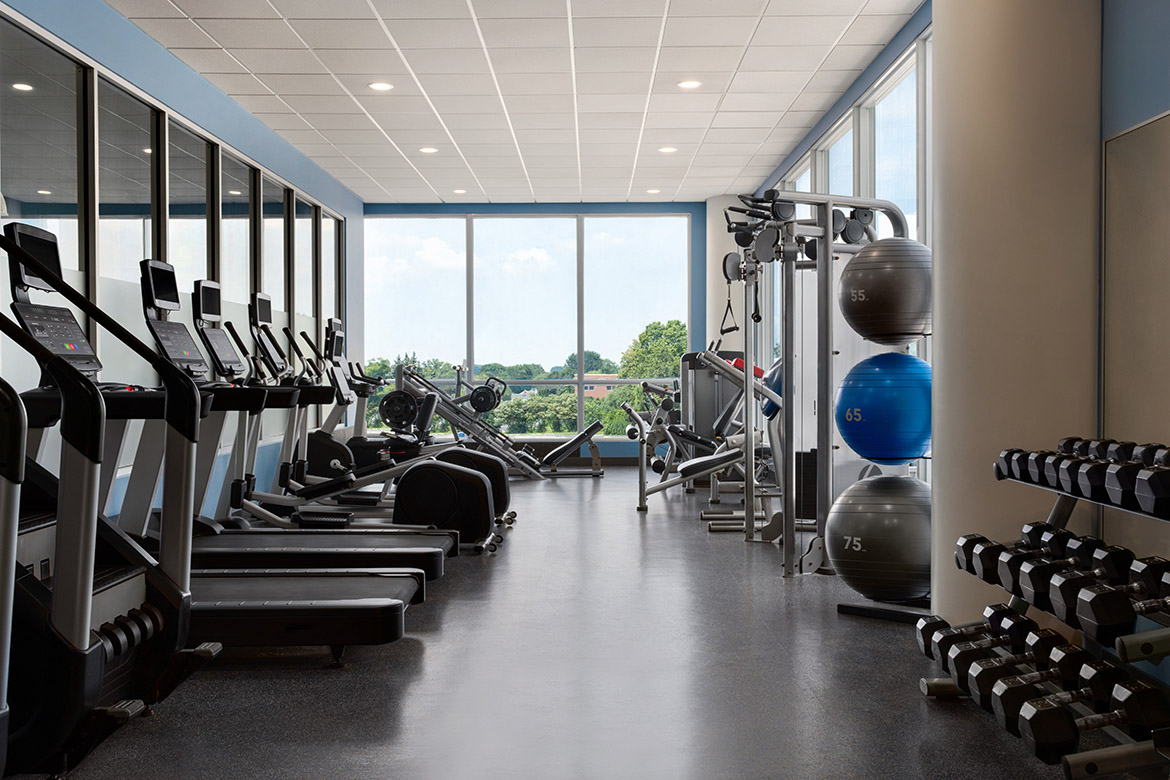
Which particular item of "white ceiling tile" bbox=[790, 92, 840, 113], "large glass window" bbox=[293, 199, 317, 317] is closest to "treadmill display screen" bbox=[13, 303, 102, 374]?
"large glass window" bbox=[293, 199, 317, 317]

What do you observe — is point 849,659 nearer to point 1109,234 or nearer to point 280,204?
point 1109,234

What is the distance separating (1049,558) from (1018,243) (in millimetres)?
1079

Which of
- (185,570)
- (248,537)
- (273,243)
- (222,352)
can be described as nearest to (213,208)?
(273,243)

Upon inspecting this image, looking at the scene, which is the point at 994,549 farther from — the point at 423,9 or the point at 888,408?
the point at 423,9

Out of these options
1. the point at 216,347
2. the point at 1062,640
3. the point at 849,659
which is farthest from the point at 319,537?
the point at 1062,640

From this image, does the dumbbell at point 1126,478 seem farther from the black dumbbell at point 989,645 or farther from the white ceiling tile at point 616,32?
the white ceiling tile at point 616,32

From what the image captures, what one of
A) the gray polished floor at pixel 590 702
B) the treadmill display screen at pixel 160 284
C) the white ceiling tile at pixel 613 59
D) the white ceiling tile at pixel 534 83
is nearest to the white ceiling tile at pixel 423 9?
the white ceiling tile at pixel 613 59

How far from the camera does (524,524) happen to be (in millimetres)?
6320

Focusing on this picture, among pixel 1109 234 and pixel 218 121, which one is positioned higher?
pixel 218 121

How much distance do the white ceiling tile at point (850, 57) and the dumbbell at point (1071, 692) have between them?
445 centimetres

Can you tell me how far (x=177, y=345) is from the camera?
4328mm

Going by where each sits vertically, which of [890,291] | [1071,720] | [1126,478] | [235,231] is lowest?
[1071,720]

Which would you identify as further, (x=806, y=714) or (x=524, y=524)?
(x=524, y=524)

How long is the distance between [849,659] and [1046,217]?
1686 mm
